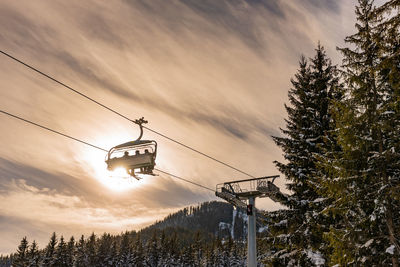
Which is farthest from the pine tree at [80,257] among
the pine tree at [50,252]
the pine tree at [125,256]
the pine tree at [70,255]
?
the pine tree at [50,252]

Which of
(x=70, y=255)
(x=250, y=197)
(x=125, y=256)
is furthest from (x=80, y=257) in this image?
(x=250, y=197)

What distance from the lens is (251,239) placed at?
24.3 m

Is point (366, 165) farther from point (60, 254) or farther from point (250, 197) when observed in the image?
point (60, 254)

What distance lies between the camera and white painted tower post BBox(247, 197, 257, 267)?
2301 centimetres

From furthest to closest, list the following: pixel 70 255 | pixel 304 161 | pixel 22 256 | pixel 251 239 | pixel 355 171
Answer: pixel 70 255 → pixel 22 256 → pixel 251 239 → pixel 304 161 → pixel 355 171

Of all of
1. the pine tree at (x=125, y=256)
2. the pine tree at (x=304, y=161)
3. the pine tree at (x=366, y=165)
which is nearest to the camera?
the pine tree at (x=366, y=165)

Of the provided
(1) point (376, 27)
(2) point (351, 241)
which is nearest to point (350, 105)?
(1) point (376, 27)

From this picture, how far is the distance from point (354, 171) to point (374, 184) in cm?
93

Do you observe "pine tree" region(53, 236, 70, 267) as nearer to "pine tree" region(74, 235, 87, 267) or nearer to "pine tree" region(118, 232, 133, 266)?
"pine tree" region(74, 235, 87, 267)

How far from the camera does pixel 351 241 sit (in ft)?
37.5

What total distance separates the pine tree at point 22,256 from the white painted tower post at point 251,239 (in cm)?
6392

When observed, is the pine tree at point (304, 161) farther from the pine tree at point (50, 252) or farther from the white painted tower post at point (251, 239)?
the pine tree at point (50, 252)

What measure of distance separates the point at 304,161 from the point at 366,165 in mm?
5107

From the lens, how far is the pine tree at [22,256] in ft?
226
